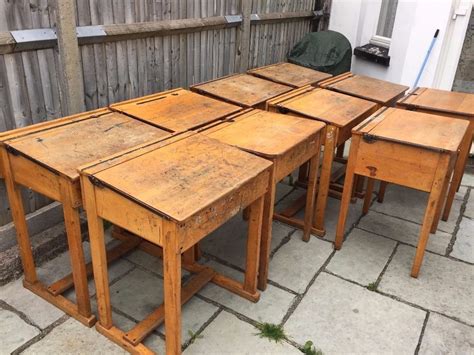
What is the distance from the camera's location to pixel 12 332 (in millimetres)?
2381

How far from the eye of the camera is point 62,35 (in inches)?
108

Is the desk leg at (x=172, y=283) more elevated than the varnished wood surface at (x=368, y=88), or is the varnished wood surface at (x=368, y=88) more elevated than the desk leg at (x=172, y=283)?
the varnished wood surface at (x=368, y=88)

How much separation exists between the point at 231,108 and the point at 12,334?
193 cm

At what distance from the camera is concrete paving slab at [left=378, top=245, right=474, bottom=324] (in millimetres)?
2748

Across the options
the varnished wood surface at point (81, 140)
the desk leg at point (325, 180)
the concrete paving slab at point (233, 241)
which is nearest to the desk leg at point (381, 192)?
the desk leg at point (325, 180)

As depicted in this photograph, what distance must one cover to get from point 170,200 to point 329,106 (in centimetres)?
193

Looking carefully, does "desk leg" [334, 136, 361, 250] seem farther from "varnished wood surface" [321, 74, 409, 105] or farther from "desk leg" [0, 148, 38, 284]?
"desk leg" [0, 148, 38, 284]

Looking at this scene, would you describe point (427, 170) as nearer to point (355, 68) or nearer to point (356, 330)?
point (356, 330)

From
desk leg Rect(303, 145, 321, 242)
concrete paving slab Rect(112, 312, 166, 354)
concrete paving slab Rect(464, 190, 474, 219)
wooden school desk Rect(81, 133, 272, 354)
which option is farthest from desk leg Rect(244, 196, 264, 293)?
concrete paving slab Rect(464, 190, 474, 219)

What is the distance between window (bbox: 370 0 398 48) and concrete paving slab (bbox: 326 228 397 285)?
11.6ft

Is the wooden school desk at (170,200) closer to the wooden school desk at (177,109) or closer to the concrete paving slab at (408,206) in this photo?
the wooden school desk at (177,109)

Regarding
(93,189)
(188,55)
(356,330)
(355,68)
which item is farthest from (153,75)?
(355,68)

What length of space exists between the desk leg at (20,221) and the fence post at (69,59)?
705 millimetres

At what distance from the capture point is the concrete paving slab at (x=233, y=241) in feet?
10.4
